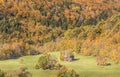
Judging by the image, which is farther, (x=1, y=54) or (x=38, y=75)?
(x=1, y=54)

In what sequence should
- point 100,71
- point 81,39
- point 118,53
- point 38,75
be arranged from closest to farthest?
point 38,75, point 100,71, point 118,53, point 81,39

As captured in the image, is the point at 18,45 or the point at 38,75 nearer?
the point at 38,75

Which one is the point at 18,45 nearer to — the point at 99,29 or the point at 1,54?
the point at 1,54

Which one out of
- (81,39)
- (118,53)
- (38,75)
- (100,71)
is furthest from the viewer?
(81,39)

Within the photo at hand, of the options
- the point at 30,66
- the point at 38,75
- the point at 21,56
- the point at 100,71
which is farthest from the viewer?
the point at 21,56

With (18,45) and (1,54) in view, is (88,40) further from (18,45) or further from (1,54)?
(1,54)

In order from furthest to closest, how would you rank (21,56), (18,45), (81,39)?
(81,39)
(18,45)
(21,56)

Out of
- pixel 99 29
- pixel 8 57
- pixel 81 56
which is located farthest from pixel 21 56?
pixel 99 29

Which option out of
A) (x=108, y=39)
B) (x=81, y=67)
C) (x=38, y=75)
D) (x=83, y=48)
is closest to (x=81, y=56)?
(x=83, y=48)
